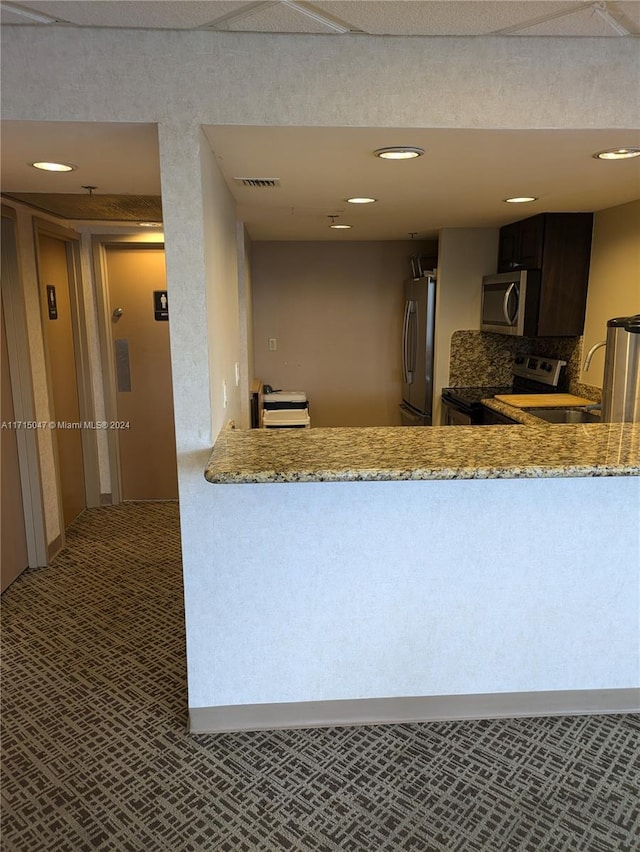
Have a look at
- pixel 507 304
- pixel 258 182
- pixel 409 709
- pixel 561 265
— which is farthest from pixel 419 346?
pixel 409 709

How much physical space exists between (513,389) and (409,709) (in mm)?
2821

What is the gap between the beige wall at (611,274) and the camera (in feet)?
10.5

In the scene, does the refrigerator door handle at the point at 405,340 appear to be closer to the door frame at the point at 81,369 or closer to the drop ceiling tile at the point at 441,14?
the door frame at the point at 81,369

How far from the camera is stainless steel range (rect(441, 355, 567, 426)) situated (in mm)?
3906

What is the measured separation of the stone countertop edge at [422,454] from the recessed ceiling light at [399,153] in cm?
99

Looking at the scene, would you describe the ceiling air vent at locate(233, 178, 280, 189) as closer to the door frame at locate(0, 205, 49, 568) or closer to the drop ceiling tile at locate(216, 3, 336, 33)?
the drop ceiling tile at locate(216, 3, 336, 33)

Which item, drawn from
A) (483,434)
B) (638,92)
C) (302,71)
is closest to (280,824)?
(483,434)

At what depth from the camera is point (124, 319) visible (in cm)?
447

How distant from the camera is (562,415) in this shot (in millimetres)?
3475

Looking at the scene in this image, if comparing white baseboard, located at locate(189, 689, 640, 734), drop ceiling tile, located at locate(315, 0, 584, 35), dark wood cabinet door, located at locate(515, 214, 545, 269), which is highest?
drop ceiling tile, located at locate(315, 0, 584, 35)

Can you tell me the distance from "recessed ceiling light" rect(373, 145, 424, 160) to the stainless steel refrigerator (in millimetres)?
2352

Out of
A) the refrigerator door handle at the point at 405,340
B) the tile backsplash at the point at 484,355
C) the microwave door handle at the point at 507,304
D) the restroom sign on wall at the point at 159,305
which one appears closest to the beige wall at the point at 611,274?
the microwave door handle at the point at 507,304

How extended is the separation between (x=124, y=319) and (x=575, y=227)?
10.6 ft

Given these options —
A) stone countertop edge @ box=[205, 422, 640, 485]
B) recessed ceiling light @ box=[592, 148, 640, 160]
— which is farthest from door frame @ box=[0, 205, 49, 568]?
recessed ceiling light @ box=[592, 148, 640, 160]
